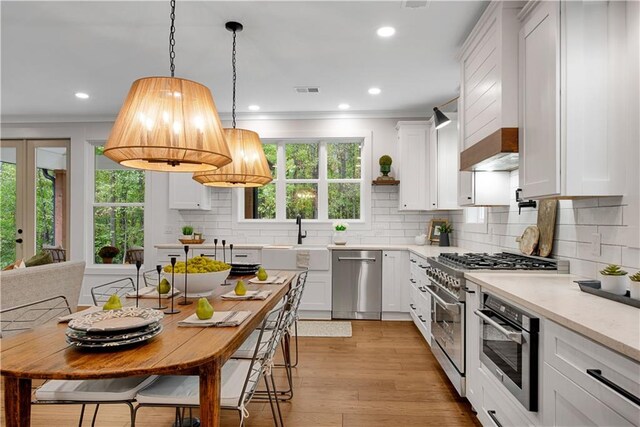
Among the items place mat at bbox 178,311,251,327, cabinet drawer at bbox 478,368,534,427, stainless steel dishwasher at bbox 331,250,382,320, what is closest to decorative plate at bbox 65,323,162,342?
place mat at bbox 178,311,251,327

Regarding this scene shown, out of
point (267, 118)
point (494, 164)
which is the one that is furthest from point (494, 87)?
point (267, 118)

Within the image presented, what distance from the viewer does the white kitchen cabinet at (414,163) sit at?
5.20 m

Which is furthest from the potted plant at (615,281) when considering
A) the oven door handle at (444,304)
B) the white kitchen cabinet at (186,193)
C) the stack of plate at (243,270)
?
the white kitchen cabinet at (186,193)

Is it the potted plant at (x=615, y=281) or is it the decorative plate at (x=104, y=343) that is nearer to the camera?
the decorative plate at (x=104, y=343)

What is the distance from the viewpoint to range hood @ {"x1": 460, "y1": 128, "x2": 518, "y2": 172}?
98.6 inches

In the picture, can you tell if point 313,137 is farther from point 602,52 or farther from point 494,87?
point 602,52

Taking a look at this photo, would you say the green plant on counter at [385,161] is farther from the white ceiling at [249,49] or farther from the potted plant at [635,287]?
the potted plant at [635,287]

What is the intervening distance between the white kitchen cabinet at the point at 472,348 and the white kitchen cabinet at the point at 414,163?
106 inches

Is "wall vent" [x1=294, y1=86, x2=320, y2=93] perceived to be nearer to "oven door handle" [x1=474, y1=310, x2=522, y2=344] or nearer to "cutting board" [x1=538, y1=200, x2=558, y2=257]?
"cutting board" [x1=538, y1=200, x2=558, y2=257]

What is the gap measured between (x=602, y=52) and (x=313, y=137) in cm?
401

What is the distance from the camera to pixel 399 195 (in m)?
5.43

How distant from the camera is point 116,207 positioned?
611cm

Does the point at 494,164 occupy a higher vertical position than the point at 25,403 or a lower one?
higher

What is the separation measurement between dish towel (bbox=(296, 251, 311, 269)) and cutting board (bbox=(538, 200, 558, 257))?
2748 mm
